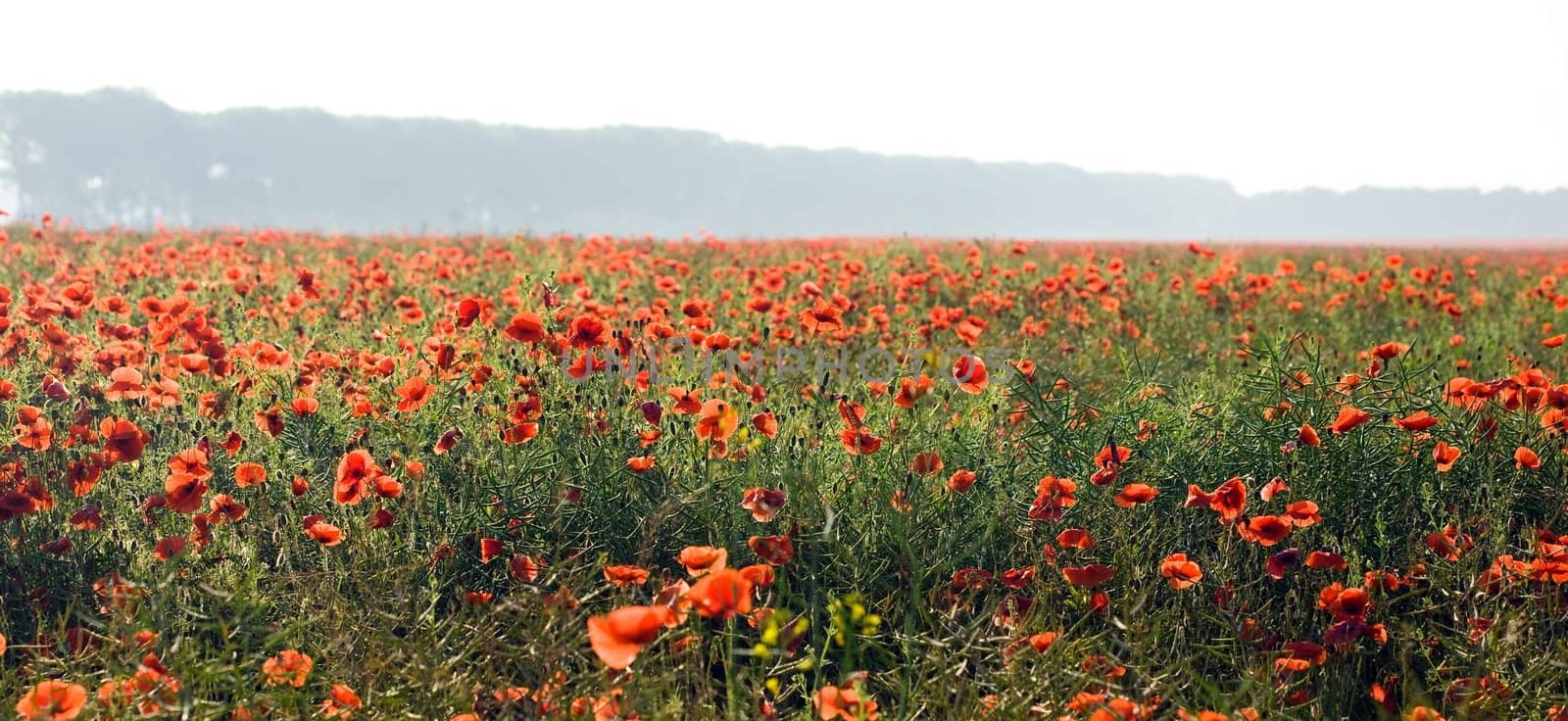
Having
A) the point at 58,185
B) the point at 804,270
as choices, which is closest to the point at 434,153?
the point at 58,185

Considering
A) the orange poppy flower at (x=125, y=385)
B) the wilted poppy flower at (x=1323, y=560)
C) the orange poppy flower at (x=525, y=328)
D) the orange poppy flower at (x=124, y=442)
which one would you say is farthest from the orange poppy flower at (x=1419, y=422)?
the orange poppy flower at (x=125, y=385)

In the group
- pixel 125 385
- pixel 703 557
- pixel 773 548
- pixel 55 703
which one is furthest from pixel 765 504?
pixel 125 385

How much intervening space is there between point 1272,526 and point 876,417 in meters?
1.24

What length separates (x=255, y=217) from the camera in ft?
219

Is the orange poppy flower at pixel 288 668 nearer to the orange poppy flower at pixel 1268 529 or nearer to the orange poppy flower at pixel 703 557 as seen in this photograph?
the orange poppy flower at pixel 703 557

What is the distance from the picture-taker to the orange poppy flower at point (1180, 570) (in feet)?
Answer: 7.35

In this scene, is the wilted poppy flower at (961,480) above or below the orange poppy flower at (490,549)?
above

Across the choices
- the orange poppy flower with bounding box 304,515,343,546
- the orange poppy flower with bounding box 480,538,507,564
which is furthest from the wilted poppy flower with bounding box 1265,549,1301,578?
the orange poppy flower with bounding box 304,515,343,546

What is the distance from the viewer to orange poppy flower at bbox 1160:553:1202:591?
224 centimetres

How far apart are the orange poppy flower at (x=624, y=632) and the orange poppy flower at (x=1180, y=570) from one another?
4.19 feet

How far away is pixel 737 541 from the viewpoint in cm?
250

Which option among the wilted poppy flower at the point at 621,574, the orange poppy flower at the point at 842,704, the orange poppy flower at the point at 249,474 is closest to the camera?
the orange poppy flower at the point at 842,704

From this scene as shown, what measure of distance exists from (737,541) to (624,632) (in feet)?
3.80

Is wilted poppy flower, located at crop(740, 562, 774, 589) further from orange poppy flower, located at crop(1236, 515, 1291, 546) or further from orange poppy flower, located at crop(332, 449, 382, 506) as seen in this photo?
orange poppy flower, located at crop(1236, 515, 1291, 546)
